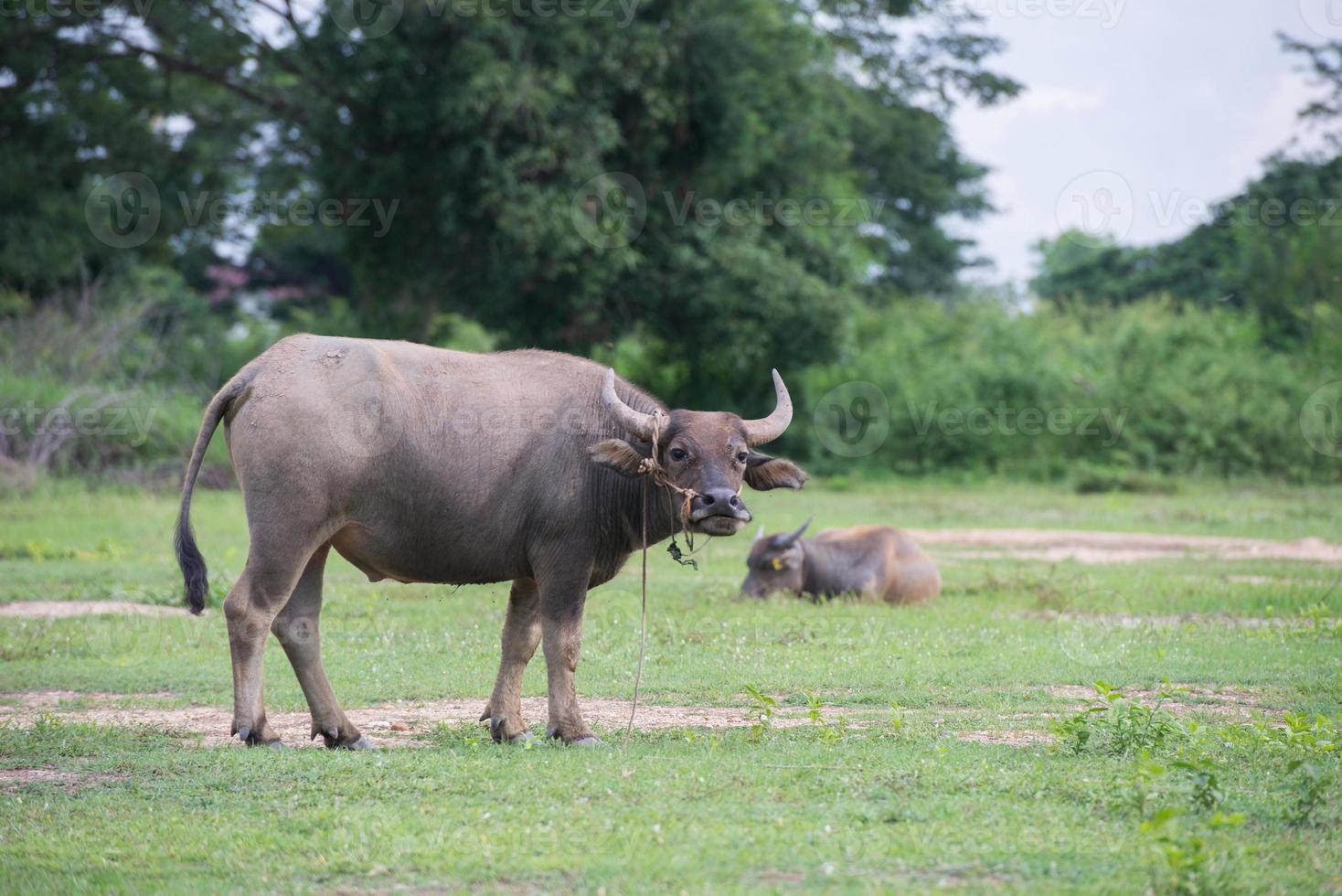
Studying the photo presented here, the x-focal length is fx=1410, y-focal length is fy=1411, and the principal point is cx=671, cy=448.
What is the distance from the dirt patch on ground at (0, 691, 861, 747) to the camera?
806 cm

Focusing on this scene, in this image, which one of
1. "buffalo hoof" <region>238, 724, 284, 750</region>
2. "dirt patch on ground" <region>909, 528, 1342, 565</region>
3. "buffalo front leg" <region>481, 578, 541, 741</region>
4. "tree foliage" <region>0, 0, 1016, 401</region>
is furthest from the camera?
"tree foliage" <region>0, 0, 1016, 401</region>

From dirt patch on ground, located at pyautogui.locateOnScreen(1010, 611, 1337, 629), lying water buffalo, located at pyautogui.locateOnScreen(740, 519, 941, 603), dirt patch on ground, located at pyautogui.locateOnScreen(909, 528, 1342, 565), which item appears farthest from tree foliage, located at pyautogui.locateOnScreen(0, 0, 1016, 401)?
dirt patch on ground, located at pyautogui.locateOnScreen(1010, 611, 1337, 629)

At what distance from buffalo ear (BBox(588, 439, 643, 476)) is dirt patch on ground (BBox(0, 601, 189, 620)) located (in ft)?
19.7

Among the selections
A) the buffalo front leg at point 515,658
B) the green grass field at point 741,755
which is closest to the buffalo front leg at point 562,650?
the buffalo front leg at point 515,658

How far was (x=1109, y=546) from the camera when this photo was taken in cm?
1783

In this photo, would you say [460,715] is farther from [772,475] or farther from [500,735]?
[772,475]

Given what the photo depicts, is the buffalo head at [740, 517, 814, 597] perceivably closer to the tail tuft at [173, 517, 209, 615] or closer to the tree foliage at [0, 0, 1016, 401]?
the tail tuft at [173, 517, 209, 615]

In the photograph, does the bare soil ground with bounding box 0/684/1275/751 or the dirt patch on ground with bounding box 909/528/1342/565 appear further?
the dirt patch on ground with bounding box 909/528/1342/565

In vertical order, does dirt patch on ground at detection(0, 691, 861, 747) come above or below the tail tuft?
below

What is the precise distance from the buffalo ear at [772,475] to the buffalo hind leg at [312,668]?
2405 mm

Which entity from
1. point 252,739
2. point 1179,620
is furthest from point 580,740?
point 1179,620

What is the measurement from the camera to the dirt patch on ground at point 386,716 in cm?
806

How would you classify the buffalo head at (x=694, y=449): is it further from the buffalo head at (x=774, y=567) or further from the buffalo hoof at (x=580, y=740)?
the buffalo head at (x=774, y=567)

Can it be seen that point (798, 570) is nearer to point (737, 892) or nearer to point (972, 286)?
point (737, 892)
